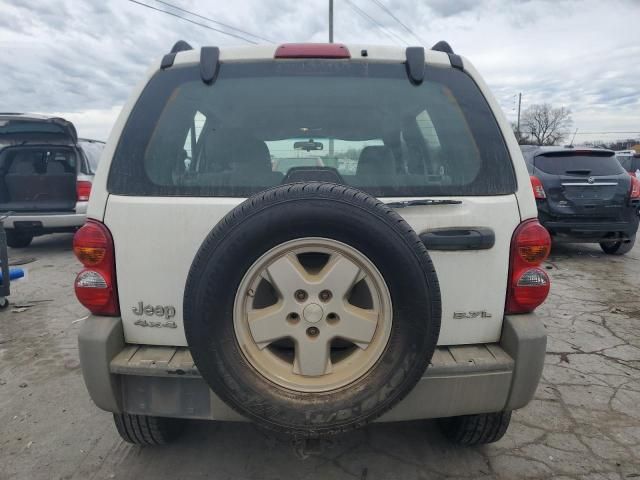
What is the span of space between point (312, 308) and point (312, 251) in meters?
0.21

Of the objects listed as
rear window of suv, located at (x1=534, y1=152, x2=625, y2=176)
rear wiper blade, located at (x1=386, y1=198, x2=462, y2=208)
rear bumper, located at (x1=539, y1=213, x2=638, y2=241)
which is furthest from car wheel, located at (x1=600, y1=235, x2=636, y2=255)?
rear wiper blade, located at (x1=386, y1=198, x2=462, y2=208)

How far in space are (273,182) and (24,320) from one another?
397 centimetres

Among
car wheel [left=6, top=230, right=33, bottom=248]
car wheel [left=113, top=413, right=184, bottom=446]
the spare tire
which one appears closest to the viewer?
the spare tire

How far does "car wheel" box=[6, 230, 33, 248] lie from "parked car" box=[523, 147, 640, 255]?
8569 millimetres

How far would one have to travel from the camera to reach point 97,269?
6.45 ft

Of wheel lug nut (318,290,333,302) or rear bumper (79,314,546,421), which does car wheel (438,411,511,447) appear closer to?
rear bumper (79,314,546,421)

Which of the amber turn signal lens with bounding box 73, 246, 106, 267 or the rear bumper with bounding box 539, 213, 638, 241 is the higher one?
the amber turn signal lens with bounding box 73, 246, 106, 267

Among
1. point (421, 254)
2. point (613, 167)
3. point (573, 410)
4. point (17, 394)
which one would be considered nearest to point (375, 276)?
point (421, 254)

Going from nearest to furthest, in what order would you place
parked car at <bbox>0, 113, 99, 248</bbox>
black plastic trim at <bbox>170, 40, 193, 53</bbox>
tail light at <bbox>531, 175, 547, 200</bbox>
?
black plastic trim at <bbox>170, 40, 193, 53</bbox>, parked car at <bbox>0, 113, 99, 248</bbox>, tail light at <bbox>531, 175, 547, 200</bbox>

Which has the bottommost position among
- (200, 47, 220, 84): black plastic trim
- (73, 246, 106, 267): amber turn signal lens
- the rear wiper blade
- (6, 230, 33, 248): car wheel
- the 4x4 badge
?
(6, 230, 33, 248): car wheel


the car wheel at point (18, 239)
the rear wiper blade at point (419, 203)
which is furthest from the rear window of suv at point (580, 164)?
the car wheel at point (18, 239)

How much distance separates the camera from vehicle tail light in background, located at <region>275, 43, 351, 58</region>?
6.95 ft

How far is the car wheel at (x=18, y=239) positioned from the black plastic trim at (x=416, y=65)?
794cm

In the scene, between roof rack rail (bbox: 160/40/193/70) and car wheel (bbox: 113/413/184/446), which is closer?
roof rack rail (bbox: 160/40/193/70)
